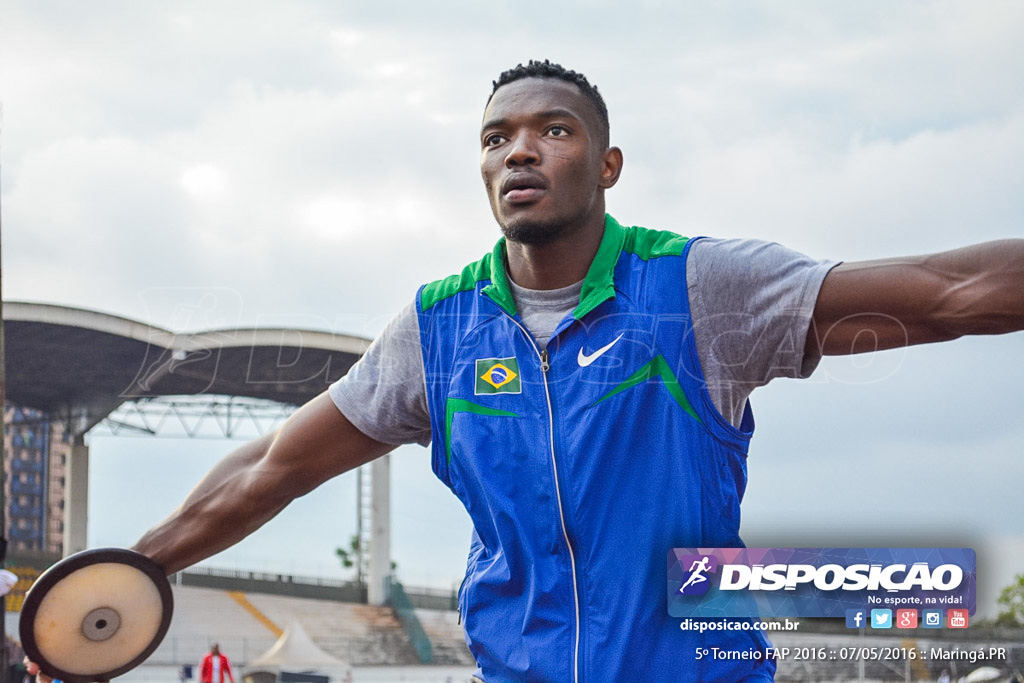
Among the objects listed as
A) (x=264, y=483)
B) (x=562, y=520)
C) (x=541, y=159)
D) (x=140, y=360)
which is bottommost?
(x=562, y=520)

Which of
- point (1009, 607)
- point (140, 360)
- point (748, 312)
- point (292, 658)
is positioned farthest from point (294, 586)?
point (748, 312)

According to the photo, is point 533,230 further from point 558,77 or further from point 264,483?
point 264,483

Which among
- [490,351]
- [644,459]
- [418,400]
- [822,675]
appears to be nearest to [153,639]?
[418,400]

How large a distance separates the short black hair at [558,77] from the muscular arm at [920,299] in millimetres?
799

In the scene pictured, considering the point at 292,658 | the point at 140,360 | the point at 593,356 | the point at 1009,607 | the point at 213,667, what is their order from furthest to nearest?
the point at 140,360 < the point at 292,658 < the point at 213,667 < the point at 1009,607 < the point at 593,356

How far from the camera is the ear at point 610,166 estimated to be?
110 inches

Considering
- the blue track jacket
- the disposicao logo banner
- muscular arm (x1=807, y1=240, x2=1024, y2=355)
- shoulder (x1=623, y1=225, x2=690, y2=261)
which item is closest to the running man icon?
the blue track jacket

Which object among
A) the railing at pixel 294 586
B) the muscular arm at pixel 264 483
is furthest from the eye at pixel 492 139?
the railing at pixel 294 586

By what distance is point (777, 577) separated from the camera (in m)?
2.94

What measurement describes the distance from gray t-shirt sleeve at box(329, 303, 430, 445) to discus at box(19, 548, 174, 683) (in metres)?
0.65

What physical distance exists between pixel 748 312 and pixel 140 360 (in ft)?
77.2

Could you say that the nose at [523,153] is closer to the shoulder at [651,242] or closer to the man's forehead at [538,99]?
the man's forehead at [538,99]

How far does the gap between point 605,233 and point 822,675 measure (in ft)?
57.2

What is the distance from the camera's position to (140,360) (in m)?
24.3
